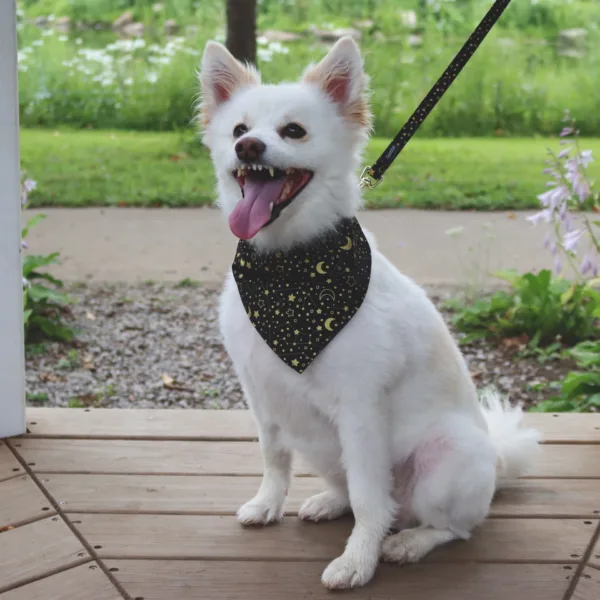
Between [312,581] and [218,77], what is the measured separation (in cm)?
121

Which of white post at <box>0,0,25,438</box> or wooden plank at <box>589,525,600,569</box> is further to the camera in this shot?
white post at <box>0,0,25,438</box>

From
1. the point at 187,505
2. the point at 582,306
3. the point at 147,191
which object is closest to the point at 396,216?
the point at 147,191

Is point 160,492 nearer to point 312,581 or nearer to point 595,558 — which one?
point 312,581

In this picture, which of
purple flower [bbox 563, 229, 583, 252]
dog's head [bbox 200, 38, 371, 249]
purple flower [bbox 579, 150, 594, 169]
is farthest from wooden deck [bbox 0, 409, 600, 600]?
purple flower [bbox 579, 150, 594, 169]

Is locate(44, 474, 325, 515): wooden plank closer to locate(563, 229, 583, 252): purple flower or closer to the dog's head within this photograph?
the dog's head

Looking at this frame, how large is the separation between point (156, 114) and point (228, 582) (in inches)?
277

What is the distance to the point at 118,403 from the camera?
4.11 meters

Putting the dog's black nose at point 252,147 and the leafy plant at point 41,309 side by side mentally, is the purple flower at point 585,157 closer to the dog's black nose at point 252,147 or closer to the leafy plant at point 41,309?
the dog's black nose at point 252,147

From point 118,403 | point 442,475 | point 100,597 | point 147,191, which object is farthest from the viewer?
point 147,191

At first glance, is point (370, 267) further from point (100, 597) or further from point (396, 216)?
point (396, 216)

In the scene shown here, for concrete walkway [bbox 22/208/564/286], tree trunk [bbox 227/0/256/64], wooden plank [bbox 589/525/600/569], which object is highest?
tree trunk [bbox 227/0/256/64]

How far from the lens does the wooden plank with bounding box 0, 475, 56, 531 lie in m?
2.40

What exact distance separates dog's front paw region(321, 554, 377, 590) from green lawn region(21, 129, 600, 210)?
15.7 ft

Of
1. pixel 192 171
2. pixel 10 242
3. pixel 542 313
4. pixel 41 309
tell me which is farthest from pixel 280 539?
pixel 192 171
